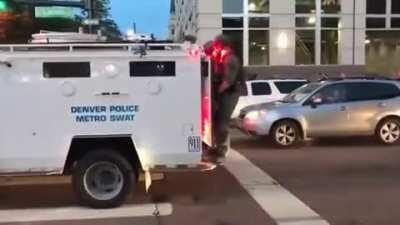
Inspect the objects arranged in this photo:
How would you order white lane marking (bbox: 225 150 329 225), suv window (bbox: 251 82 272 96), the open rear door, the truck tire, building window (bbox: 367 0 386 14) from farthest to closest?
1. building window (bbox: 367 0 386 14)
2. suv window (bbox: 251 82 272 96)
3. the open rear door
4. the truck tire
5. white lane marking (bbox: 225 150 329 225)

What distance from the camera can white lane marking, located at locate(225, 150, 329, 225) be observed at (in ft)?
30.3

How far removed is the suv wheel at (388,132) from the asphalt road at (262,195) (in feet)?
8.82

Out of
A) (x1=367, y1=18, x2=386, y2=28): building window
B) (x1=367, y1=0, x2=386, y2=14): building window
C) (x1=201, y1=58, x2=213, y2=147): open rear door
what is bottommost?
(x1=201, y1=58, x2=213, y2=147): open rear door

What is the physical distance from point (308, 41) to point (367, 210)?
37101 millimetres

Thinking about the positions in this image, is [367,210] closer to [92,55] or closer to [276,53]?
[92,55]

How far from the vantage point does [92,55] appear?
948 centimetres

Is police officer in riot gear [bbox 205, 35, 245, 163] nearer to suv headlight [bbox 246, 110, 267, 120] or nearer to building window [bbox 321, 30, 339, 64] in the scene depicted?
suv headlight [bbox 246, 110, 267, 120]

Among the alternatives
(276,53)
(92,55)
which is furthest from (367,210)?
(276,53)

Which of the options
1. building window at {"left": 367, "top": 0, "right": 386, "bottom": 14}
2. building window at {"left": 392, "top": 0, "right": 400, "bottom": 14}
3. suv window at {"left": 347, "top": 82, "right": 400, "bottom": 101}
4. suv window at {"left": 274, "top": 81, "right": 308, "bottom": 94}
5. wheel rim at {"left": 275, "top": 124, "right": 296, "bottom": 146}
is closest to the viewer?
wheel rim at {"left": 275, "top": 124, "right": 296, "bottom": 146}

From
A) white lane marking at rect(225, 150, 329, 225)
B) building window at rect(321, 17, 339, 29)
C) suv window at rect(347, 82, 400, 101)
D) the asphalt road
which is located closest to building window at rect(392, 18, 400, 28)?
building window at rect(321, 17, 339, 29)

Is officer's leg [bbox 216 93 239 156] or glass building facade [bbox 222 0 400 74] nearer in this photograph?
officer's leg [bbox 216 93 239 156]

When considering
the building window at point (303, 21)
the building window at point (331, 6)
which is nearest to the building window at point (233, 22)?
the building window at point (303, 21)

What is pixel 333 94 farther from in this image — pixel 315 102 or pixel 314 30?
pixel 314 30

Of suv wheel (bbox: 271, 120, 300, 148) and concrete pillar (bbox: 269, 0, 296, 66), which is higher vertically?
concrete pillar (bbox: 269, 0, 296, 66)
